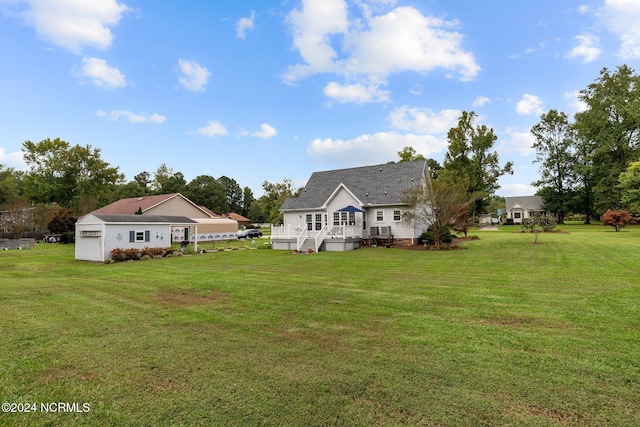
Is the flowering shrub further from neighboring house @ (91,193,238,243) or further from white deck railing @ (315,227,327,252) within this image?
neighboring house @ (91,193,238,243)

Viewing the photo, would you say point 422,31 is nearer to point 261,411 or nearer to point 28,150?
point 261,411

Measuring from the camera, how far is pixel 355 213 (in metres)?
25.0

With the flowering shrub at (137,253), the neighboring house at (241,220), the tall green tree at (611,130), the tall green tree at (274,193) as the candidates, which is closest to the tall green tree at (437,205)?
the flowering shrub at (137,253)

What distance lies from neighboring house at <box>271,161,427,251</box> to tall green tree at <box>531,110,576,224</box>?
3636 cm

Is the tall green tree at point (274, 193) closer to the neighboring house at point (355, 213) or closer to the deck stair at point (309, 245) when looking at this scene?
the neighboring house at point (355, 213)

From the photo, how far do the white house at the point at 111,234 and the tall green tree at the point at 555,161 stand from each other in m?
55.6

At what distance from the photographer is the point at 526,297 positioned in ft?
26.1

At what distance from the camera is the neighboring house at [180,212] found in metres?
37.5

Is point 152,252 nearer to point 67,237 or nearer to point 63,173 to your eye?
point 67,237

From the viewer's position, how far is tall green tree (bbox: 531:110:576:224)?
165 ft

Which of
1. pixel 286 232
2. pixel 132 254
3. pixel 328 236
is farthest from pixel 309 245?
pixel 132 254

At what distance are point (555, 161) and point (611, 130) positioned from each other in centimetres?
815

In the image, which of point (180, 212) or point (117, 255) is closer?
point (117, 255)

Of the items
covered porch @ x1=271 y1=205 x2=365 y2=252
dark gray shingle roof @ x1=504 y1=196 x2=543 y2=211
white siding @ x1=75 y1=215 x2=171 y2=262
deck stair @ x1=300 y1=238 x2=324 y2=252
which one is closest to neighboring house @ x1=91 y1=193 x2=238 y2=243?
white siding @ x1=75 y1=215 x2=171 y2=262
